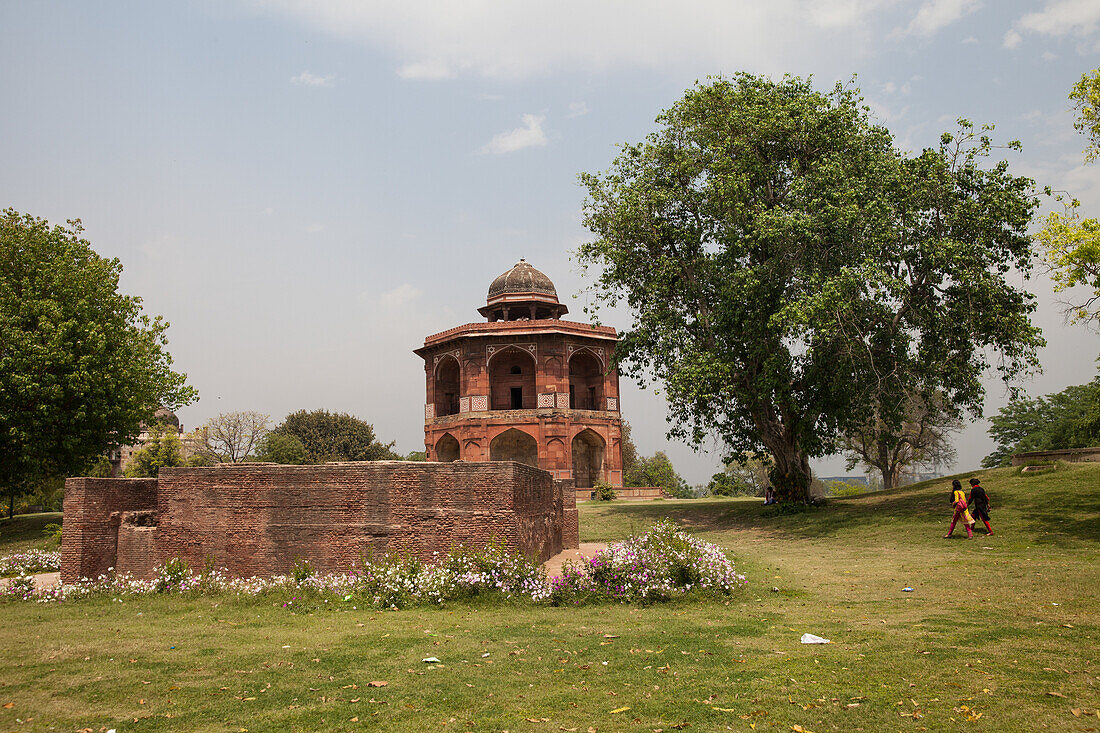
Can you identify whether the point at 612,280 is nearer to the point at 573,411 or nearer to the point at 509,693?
the point at 573,411

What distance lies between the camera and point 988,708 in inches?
171

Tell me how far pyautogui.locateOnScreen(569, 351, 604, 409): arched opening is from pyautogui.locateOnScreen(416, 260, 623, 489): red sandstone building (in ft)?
0.19

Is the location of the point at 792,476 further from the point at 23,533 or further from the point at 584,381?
the point at 23,533

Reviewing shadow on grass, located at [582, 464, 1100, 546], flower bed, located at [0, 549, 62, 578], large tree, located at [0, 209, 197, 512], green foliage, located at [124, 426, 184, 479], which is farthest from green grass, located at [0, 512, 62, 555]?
green foliage, located at [124, 426, 184, 479]

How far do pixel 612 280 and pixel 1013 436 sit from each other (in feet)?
124

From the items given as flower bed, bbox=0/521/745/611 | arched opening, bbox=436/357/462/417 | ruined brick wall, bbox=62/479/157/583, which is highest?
arched opening, bbox=436/357/462/417

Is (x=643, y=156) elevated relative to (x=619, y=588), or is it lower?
elevated

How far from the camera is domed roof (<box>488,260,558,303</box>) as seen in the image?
140 feet

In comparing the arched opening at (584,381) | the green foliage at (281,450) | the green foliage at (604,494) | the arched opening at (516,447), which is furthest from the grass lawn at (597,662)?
the green foliage at (281,450)

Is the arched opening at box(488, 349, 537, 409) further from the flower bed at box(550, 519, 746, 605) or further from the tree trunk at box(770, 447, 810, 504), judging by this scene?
the flower bed at box(550, 519, 746, 605)

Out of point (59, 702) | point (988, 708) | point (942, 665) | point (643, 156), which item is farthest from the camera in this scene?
point (643, 156)

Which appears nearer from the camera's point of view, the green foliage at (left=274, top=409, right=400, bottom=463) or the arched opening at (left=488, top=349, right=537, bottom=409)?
the arched opening at (left=488, top=349, right=537, bottom=409)

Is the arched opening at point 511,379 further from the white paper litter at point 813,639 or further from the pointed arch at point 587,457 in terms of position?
the white paper litter at point 813,639

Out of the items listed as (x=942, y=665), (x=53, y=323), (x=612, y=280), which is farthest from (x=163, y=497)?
(x=612, y=280)
